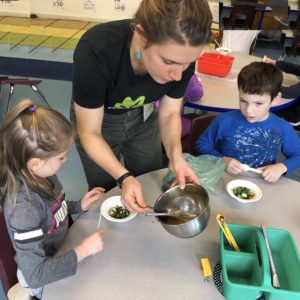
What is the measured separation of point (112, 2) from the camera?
13.8 ft

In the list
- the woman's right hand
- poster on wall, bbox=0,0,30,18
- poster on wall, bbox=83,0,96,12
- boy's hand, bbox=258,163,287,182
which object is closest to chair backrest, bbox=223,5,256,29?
poster on wall, bbox=83,0,96,12

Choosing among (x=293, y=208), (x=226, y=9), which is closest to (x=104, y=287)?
(x=293, y=208)

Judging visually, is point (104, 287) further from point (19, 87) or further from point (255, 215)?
point (19, 87)

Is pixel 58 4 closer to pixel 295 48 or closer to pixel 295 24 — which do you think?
pixel 295 48

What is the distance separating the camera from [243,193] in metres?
1.15

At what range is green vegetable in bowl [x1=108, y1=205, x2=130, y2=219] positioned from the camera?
104 cm

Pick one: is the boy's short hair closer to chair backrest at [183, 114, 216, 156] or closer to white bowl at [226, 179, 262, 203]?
chair backrest at [183, 114, 216, 156]

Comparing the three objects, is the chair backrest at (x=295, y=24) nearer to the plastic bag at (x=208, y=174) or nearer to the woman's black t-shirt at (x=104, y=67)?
the plastic bag at (x=208, y=174)

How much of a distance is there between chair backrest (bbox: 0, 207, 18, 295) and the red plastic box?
177 cm

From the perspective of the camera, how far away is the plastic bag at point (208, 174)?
3.81ft

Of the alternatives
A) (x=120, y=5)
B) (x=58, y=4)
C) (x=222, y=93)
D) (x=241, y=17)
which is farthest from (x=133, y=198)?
(x=241, y=17)

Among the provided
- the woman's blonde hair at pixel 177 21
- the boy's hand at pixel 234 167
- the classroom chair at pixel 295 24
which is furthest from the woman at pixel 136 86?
the classroom chair at pixel 295 24

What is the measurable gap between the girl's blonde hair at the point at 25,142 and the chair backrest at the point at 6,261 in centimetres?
12

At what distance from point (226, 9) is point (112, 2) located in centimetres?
177
